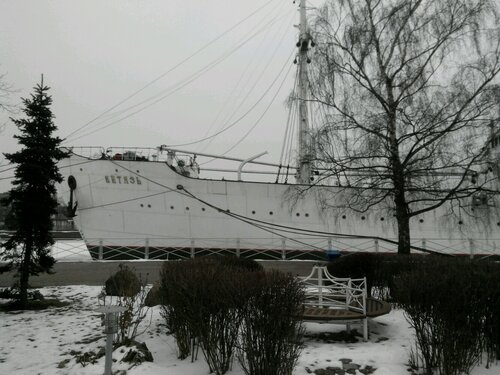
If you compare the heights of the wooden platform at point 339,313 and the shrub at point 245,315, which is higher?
the shrub at point 245,315

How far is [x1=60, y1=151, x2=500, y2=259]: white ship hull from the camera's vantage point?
18.2m

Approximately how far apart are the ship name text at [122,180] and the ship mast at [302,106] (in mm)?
7213

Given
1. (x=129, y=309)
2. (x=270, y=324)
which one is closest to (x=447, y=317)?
(x=270, y=324)

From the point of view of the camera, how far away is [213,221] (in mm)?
18266

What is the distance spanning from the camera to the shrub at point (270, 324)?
391 centimetres

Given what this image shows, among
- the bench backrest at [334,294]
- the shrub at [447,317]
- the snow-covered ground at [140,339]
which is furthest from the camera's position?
the bench backrest at [334,294]

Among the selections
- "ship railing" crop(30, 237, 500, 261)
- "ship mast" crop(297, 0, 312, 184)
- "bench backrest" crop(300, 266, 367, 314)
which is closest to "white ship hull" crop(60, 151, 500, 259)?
"ship railing" crop(30, 237, 500, 261)

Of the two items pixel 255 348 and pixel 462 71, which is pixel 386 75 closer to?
pixel 462 71

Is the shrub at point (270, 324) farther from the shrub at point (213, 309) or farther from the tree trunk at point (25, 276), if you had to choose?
the tree trunk at point (25, 276)

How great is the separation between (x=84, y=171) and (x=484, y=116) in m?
16.1

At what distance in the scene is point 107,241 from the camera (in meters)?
18.5

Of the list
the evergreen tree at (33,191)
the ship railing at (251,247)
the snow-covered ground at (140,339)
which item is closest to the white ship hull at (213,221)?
the ship railing at (251,247)

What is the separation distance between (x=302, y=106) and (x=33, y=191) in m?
12.2

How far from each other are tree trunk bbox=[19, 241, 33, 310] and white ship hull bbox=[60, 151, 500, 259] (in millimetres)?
9588
